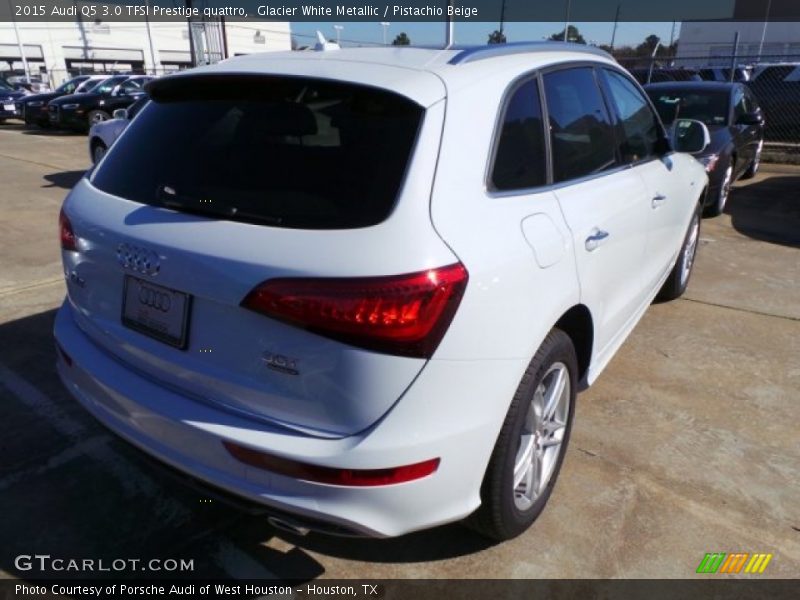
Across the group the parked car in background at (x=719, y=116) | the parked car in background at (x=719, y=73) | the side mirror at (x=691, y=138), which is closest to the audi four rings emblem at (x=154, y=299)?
the side mirror at (x=691, y=138)

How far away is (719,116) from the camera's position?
802 centimetres

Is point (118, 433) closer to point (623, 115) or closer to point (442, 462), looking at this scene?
point (442, 462)

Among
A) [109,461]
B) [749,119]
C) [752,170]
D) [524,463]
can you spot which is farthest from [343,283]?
[752,170]

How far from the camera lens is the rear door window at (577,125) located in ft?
8.35

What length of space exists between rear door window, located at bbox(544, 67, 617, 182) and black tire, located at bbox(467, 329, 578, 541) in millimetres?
693

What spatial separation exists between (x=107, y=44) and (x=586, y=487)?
A: 6285 cm

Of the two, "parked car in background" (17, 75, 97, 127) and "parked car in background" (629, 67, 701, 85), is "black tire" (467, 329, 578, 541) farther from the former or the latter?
"parked car in background" (17, 75, 97, 127)

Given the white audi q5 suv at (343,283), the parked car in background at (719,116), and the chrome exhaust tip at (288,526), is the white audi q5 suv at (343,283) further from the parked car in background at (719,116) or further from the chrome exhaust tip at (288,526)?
the parked car in background at (719,116)

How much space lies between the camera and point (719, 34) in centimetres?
5197

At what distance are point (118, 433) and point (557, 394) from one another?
1639 mm

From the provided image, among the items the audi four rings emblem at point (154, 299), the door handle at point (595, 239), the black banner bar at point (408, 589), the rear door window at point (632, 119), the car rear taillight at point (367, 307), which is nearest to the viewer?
the car rear taillight at point (367, 307)

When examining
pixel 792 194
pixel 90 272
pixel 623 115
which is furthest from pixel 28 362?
pixel 792 194

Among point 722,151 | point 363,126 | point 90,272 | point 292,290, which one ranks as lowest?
point 722,151

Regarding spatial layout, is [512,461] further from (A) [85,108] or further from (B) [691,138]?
(A) [85,108]
